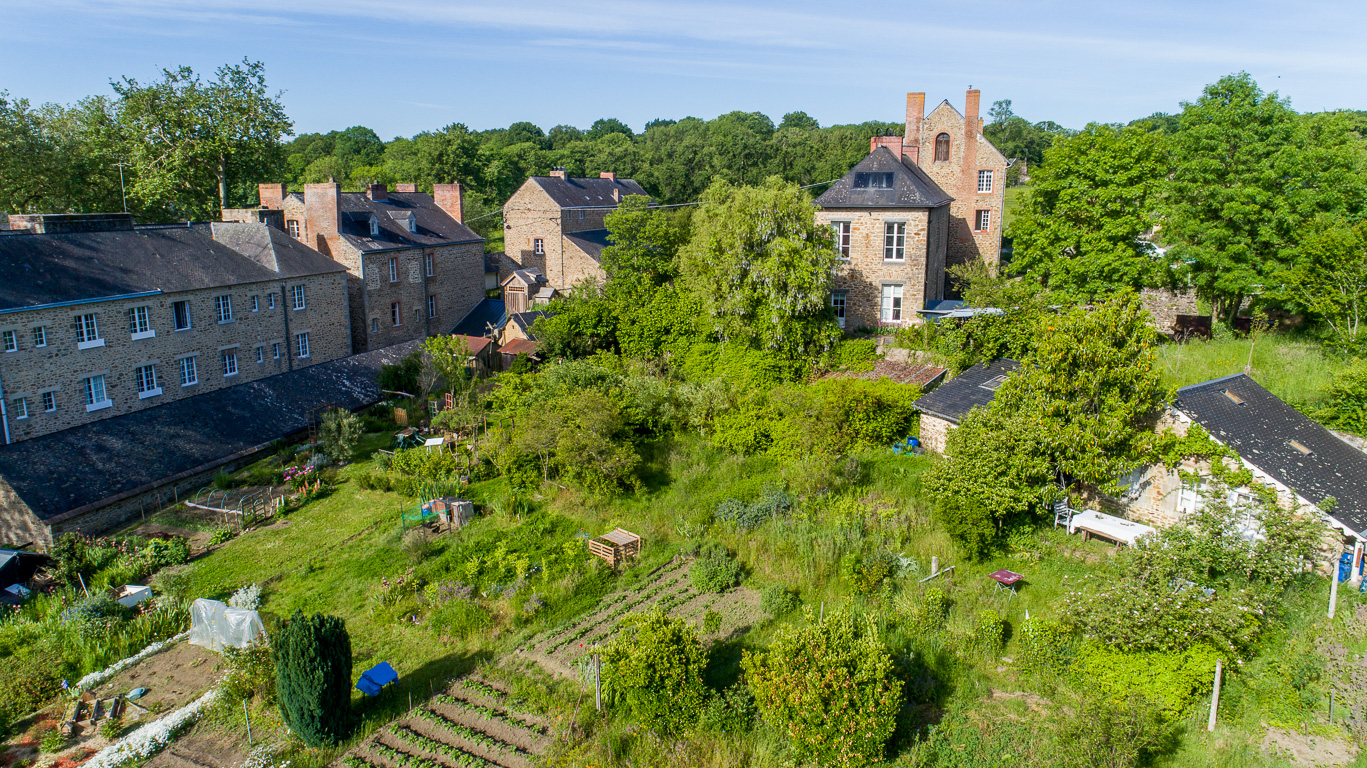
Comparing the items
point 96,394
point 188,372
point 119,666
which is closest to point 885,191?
point 188,372

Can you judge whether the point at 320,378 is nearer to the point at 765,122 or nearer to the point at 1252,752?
the point at 1252,752

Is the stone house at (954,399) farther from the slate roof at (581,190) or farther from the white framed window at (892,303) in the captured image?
the slate roof at (581,190)

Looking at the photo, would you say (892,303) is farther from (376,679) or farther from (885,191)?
(376,679)

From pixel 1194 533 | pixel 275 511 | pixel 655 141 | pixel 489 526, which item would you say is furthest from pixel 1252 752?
pixel 655 141

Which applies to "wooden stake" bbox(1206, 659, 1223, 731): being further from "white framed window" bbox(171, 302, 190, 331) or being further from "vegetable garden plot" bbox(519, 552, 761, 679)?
"white framed window" bbox(171, 302, 190, 331)

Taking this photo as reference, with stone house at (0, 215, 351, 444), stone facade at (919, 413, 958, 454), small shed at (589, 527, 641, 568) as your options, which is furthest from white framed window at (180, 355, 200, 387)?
stone facade at (919, 413, 958, 454)
